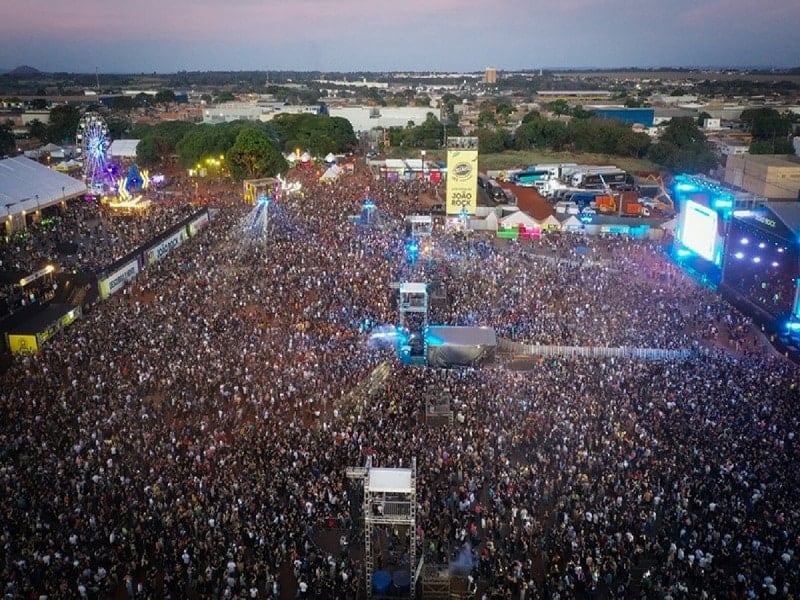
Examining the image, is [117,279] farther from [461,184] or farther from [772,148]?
[772,148]

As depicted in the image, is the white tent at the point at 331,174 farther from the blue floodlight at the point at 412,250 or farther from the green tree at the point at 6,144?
the green tree at the point at 6,144

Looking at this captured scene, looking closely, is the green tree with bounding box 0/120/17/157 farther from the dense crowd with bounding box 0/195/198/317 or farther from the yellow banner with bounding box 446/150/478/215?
the yellow banner with bounding box 446/150/478/215

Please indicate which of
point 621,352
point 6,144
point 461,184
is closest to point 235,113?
point 6,144

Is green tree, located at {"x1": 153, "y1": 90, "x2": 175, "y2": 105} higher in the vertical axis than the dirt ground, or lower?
higher

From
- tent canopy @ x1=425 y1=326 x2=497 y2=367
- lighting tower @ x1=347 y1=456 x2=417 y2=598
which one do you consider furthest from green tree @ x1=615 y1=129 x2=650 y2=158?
lighting tower @ x1=347 y1=456 x2=417 y2=598

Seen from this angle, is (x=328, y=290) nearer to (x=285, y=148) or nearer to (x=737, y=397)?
(x=737, y=397)

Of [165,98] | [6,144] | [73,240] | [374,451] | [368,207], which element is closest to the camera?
[374,451]
